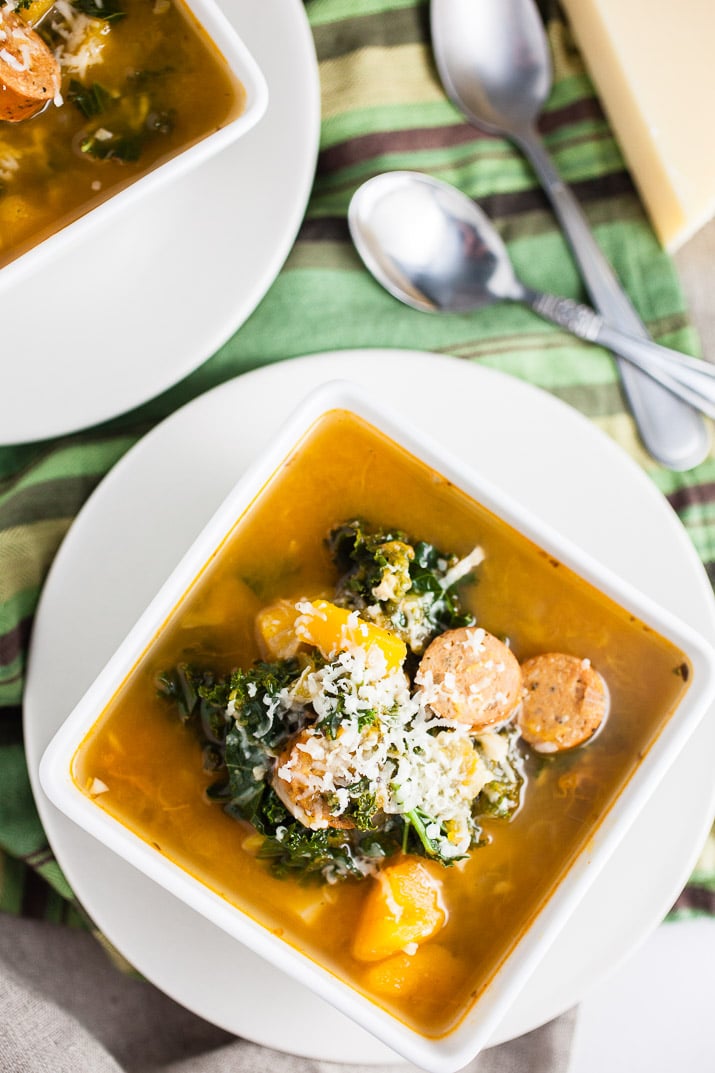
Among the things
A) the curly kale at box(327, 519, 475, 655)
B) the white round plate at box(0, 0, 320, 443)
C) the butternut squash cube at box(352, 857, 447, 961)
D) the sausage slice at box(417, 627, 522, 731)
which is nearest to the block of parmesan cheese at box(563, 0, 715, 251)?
the white round plate at box(0, 0, 320, 443)

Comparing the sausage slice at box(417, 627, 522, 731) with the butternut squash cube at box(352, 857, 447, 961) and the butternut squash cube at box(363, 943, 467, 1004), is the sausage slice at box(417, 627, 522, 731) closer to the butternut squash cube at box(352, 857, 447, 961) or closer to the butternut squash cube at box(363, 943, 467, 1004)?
the butternut squash cube at box(352, 857, 447, 961)

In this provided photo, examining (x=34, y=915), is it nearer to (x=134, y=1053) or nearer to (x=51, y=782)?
(x=134, y=1053)

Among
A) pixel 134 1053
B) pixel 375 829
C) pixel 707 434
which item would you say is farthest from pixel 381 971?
Result: pixel 707 434

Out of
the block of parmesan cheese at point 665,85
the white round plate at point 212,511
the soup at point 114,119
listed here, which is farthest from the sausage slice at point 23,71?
the block of parmesan cheese at point 665,85

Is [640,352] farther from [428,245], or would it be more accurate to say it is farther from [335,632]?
[335,632]

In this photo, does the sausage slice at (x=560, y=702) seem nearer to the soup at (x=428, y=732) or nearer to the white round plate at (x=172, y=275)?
the soup at (x=428, y=732)
